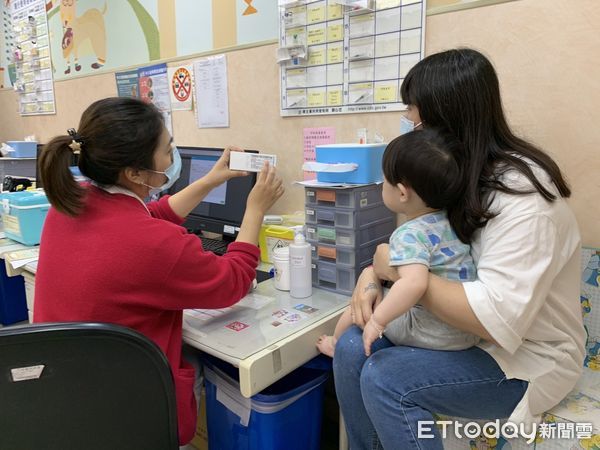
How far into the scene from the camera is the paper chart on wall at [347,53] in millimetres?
1530

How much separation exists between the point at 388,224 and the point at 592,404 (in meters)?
0.77

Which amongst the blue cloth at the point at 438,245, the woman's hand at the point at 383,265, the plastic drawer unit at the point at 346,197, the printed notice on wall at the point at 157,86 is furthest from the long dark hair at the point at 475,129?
the printed notice on wall at the point at 157,86

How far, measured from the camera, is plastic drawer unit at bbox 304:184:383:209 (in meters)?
1.40

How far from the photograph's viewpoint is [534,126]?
136 centimetres

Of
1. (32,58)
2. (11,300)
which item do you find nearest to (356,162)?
(11,300)

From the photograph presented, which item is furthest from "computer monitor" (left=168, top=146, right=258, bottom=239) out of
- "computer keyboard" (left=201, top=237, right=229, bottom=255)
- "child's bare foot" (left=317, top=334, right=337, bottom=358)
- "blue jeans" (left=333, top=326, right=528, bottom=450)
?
"blue jeans" (left=333, top=326, right=528, bottom=450)

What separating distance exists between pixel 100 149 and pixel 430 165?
2.41ft

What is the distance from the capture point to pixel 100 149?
1.02m

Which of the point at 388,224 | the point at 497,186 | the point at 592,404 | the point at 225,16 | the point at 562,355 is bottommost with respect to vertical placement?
the point at 592,404

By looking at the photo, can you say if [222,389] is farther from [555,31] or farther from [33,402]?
[555,31]

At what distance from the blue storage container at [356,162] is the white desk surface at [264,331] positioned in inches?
14.9

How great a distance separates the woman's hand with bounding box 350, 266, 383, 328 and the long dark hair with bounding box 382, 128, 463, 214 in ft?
0.91

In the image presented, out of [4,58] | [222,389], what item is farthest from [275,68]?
[4,58]

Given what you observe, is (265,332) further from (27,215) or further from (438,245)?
(27,215)
